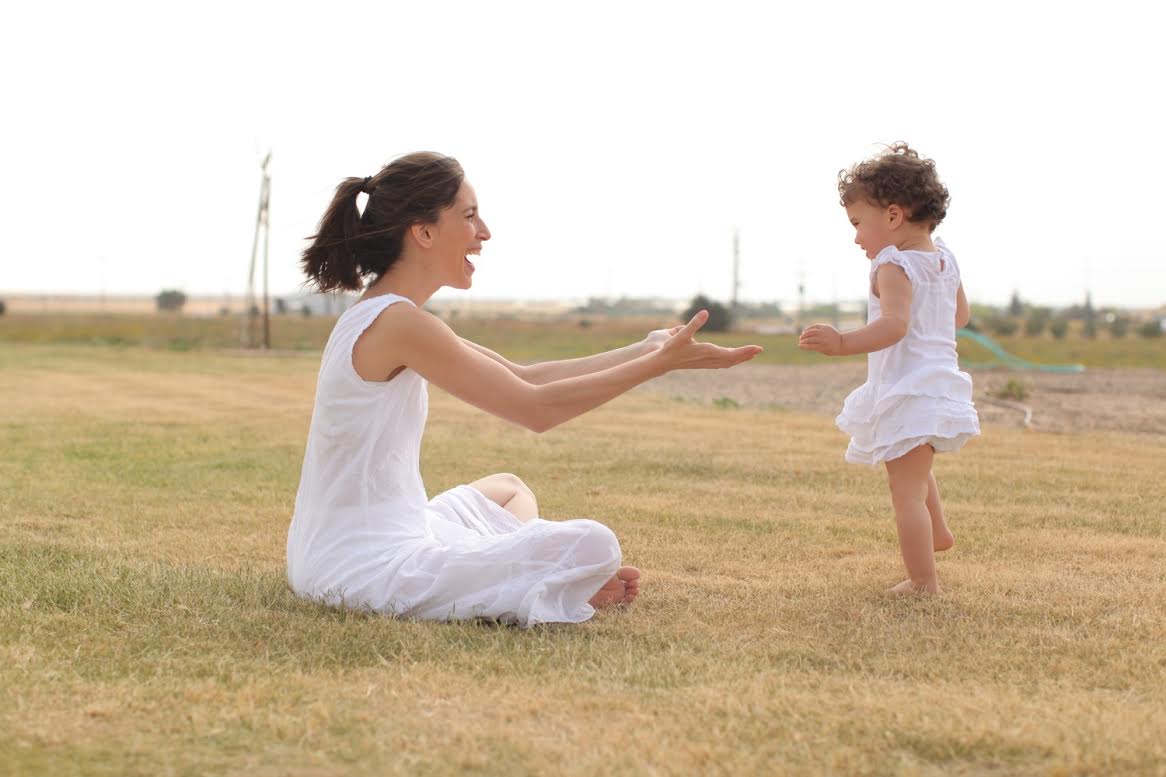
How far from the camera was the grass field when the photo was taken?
9.52ft

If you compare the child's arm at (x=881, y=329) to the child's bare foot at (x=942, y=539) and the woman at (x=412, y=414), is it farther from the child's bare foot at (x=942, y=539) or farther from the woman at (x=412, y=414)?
the child's bare foot at (x=942, y=539)

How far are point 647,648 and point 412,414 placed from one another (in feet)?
3.72

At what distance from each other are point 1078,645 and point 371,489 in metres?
2.31

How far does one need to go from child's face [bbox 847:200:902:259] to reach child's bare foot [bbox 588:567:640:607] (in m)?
1.62

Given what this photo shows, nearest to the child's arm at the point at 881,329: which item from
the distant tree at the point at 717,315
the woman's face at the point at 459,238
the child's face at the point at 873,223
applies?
the child's face at the point at 873,223

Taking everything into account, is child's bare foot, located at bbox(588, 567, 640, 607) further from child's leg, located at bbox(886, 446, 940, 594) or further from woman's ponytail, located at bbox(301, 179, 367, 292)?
woman's ponytail, located at bbox(301, 179, 367, 292)

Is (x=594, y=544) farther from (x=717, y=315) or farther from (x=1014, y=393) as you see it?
(x=717, y=315)

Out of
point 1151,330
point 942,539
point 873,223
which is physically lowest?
point 942,539

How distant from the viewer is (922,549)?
15.3 feet

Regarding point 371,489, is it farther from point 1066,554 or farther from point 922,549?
point 1066,554

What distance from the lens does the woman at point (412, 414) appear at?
4.07 metres

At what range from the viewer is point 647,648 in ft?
12.8

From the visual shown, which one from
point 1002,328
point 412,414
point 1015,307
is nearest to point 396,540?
point 412,414

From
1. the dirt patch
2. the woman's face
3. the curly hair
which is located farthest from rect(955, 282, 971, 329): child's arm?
the dirt patch
